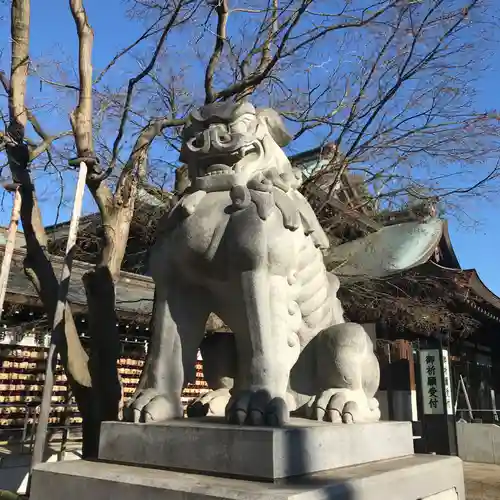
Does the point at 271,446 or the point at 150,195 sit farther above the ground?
the point at 150,195

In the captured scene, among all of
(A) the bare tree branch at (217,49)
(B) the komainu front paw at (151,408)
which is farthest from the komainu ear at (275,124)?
(A) the bare tree branch at (217,49)

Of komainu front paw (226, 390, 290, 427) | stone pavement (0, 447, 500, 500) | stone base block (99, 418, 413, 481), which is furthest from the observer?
stone pavement (0, 447, 500, 500)

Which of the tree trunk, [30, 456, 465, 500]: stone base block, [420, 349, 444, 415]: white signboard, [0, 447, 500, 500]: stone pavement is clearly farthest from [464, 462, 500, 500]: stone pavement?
[30, 456, 465, 500]: stone base block

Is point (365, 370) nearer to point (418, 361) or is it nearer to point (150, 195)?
point (150, 195)

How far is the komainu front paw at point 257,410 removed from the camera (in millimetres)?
1959

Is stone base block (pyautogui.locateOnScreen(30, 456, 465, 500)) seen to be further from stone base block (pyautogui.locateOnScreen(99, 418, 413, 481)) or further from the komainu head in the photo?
the komainu head

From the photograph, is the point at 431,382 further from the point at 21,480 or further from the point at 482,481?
the point at 21,480

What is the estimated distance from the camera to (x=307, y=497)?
63.4 inches

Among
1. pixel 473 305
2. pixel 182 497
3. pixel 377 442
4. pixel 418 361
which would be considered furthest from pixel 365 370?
pixel 473 305

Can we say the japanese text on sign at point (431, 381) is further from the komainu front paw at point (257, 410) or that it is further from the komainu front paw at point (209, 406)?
the komainu front paw at point (257, 410)

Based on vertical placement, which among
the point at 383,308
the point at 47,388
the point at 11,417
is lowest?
the point at 11,417

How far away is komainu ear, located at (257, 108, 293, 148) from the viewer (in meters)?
2.77

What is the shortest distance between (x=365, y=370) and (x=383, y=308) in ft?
17.5

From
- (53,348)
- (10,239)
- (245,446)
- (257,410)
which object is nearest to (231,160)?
(257,410)
